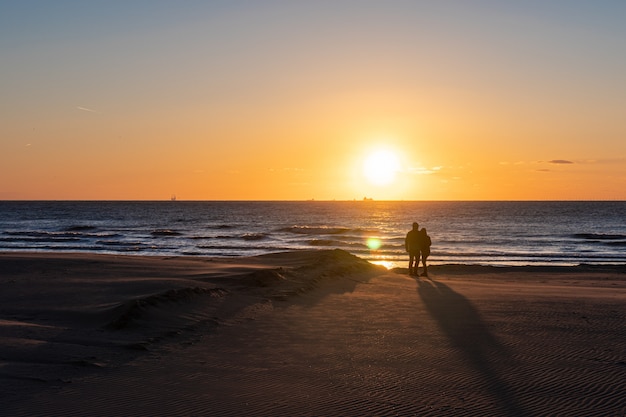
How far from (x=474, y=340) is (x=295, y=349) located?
9.90 ft

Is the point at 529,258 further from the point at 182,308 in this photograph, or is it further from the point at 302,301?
the point at 182,308

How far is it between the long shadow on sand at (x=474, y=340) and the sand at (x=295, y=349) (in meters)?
0.03

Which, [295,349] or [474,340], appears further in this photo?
[474,340]

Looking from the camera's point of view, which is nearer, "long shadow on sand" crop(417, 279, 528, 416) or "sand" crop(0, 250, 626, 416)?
"sand" crop(0, 250, 626, 416)

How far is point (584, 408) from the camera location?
6.71 m

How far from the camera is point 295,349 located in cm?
915

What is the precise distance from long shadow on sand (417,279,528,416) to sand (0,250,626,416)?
0.09ft

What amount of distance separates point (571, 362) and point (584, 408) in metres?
1.99

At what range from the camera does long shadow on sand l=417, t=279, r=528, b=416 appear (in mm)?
7172

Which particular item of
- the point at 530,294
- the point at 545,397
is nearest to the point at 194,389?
the point at 545,397

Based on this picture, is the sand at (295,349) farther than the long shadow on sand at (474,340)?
No

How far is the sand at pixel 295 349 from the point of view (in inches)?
265

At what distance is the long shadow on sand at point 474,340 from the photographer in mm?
7172

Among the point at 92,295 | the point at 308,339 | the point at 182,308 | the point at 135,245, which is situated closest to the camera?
the point at 308,339
